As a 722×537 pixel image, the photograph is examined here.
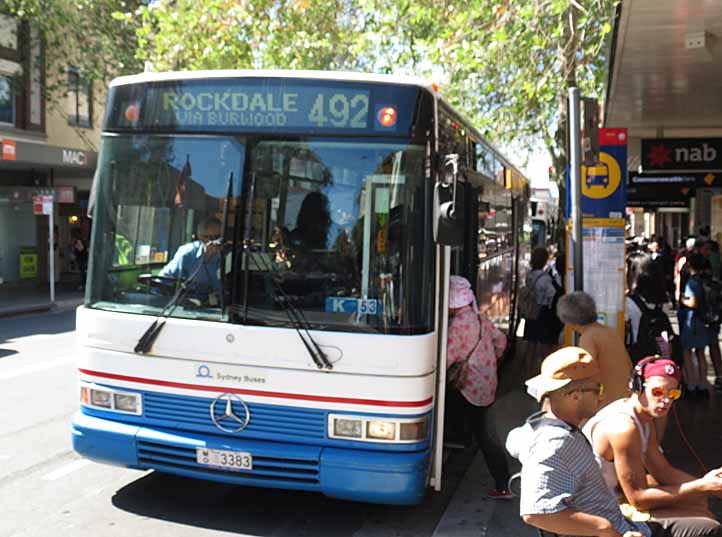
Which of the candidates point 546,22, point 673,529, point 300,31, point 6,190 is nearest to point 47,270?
point 6,190

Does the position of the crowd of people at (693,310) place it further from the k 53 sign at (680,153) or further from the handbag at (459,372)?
the k 53 sign at (680,153)

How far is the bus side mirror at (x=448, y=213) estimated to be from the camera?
16.1ft

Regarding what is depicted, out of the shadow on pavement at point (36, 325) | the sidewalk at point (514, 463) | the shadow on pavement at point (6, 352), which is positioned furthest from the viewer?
the shadow on pavement at point (36, 325)

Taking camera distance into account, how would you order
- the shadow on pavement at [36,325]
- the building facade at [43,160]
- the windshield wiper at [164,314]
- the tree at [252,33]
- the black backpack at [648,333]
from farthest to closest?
the building facade at [43,160]
the tree at [252,33]
the shadow on pavement at [36,325]
the black backpack at [648,333]
the windshield wiper at [164,314]

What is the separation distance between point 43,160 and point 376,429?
61.5ft

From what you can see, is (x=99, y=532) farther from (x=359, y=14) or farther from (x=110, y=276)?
(x=359, y=14)

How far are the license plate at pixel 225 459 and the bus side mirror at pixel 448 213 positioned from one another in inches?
72.7

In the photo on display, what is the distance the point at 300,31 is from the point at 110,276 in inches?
538

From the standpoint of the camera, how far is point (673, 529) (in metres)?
3.93

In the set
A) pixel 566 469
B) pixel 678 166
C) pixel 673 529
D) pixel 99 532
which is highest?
pixel 678 166

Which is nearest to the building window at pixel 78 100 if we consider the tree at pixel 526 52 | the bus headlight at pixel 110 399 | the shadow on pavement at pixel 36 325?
the shadow on pavement at pixel 36 325

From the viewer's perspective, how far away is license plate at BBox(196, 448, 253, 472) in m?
5.08

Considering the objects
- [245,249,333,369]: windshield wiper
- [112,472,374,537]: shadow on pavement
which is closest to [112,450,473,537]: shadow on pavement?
[112,472,374,537]: shadow on pavement

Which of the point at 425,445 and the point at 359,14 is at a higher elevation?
the point at 359,14
